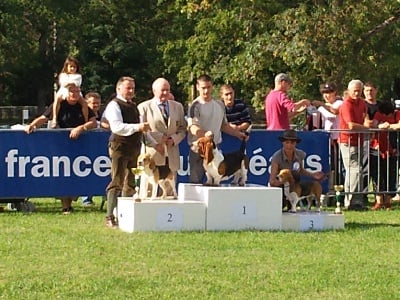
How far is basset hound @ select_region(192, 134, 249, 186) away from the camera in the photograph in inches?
453

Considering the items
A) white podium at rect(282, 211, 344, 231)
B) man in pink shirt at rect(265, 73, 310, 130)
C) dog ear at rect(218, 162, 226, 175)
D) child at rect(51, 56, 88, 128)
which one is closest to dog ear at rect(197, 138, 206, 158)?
dog ear at rect(218, 162, 226, 175)

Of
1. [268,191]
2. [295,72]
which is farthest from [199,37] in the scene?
[268,191]

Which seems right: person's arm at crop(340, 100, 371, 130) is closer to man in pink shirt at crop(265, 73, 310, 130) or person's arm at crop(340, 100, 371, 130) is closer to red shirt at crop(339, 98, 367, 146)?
red shirt at crop(339, 98, 367, 146)

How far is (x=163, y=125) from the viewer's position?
38.5 ft

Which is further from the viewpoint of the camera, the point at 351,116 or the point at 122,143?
the point at 351,116

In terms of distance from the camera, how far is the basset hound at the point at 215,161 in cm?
1152

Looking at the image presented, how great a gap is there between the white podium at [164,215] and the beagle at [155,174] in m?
0.23

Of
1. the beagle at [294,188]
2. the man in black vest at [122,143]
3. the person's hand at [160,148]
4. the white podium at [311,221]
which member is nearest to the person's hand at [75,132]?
the man in black vest at [122,143]

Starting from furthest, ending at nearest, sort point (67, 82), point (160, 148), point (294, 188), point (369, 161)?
point (369, 161)
point (67, 82)
point (294, 188)
point (160, 148)

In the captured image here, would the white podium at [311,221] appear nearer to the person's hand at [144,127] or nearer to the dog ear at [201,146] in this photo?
the dog ear at [201,146]

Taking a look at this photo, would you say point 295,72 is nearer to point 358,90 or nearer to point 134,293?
point 358,90

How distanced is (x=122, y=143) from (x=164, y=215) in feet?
4.15

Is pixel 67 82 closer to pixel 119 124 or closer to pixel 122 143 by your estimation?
pixel 122 143

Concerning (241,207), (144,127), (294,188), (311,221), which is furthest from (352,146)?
(144,127)
